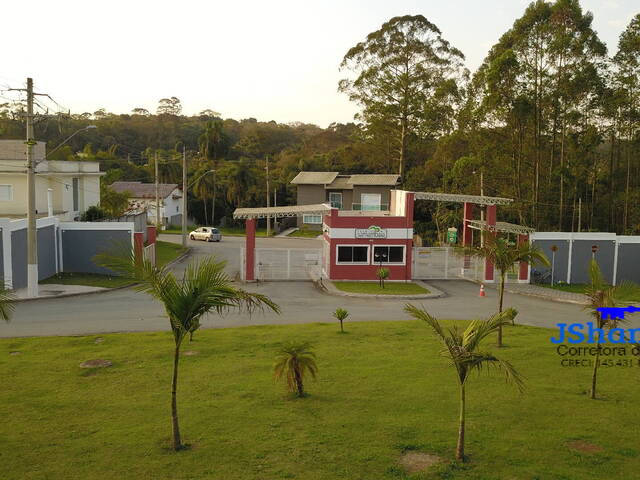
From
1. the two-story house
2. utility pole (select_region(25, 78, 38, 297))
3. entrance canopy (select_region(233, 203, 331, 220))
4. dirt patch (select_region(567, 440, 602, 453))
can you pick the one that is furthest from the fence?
the two-story house

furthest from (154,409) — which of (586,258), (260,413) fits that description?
(586,258)

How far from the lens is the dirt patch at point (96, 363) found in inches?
528

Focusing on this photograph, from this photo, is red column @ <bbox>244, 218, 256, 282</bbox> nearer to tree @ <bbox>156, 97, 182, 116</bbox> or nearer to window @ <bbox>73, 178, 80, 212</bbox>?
window @ <bbox>73, 178, 80, 212</bbox>

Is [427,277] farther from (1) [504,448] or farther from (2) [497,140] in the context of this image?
(1) [504,448]

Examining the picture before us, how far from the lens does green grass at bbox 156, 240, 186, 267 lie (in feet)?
113

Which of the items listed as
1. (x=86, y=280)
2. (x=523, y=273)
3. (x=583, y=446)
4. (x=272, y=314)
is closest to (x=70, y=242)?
(x=86, y=280)

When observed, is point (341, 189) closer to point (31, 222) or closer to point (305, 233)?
point (305, 233)

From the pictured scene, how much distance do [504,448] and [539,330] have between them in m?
9.78

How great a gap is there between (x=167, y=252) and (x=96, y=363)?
24276 mm

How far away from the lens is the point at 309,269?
97.9ft

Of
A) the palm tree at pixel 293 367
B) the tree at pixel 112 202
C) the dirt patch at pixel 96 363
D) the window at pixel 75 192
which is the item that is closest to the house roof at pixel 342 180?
the tree at pixel 112 202

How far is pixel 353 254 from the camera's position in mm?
27891

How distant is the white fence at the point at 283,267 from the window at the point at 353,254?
5.60 feet

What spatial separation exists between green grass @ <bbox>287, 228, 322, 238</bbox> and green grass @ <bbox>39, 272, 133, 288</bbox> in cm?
2572
